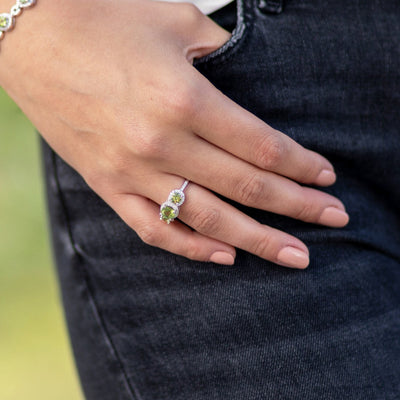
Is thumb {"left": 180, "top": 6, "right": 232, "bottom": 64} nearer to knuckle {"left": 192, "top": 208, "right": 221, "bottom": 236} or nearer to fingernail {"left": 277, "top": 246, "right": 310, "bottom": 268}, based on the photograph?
knuckle {"left": 192, "top": 208, "right": 221, "bottom": 236}

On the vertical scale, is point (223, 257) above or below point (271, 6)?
below

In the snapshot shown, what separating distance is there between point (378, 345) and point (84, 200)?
62 centimetres

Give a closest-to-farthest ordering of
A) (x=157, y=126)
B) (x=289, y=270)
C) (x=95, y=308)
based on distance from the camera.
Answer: (x=157, y=126), (x=289, y=270), (x=95, y=308)

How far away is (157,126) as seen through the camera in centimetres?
84

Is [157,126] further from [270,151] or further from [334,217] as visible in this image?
[334,217]

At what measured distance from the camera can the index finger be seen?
847mm

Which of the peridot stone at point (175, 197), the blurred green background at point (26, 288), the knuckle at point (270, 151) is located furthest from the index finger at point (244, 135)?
the blurred green background at point (26, 288)

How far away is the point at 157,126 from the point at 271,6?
0.31 m

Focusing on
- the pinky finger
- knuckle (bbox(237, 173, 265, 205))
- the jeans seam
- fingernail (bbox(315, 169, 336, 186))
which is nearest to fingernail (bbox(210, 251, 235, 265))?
the pinky finger

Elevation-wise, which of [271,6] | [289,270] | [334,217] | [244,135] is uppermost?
[271,6]

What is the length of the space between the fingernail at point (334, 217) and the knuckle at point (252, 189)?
13 cm

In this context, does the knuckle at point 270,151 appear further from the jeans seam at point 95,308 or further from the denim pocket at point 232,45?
the jeans seam at point 95,308

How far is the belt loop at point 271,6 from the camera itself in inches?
36.7

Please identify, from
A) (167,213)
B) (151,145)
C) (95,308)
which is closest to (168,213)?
(167,213)
